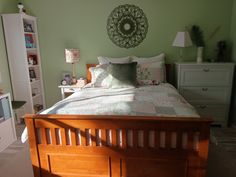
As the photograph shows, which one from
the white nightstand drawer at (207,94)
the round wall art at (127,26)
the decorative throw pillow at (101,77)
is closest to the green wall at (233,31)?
the white nightstand drawer at (207,94)

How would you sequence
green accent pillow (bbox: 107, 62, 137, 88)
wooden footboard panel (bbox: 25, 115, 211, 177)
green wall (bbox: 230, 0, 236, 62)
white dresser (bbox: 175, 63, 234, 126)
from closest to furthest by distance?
wooden footboard panel (bbox: 25, 115, 211, 177) → green accent pillow (bbox: 107, 62, 137, 88) → white dresser (bbox: 175, 63, 234, 126) → green wall (bbox: 230, 0, 236, 62)

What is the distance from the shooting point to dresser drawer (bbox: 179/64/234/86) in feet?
9.69

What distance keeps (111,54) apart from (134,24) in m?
0.65

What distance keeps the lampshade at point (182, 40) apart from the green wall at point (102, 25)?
23cm

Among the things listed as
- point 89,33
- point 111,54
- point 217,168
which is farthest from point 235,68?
point 89,33

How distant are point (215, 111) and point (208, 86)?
16.8 inches

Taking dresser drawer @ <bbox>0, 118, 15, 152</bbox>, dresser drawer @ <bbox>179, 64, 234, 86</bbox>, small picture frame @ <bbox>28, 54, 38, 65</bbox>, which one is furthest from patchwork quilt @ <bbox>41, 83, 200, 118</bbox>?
small picture frame @ <bbox>28, 54, 38, 65</bbox>

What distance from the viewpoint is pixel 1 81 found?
120 inches

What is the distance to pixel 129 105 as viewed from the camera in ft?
6.23

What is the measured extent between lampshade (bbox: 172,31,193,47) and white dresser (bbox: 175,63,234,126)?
0.33m

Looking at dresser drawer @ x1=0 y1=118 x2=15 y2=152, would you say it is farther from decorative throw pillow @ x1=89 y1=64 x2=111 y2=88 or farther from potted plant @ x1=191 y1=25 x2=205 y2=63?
potted plant @ x1=191 y1=25 x2=205 y2=63

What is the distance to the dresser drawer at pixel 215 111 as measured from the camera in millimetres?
3086

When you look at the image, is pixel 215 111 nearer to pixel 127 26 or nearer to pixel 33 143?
pixel 127 26

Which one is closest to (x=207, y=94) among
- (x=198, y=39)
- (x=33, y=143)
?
(x=198, y=39)
